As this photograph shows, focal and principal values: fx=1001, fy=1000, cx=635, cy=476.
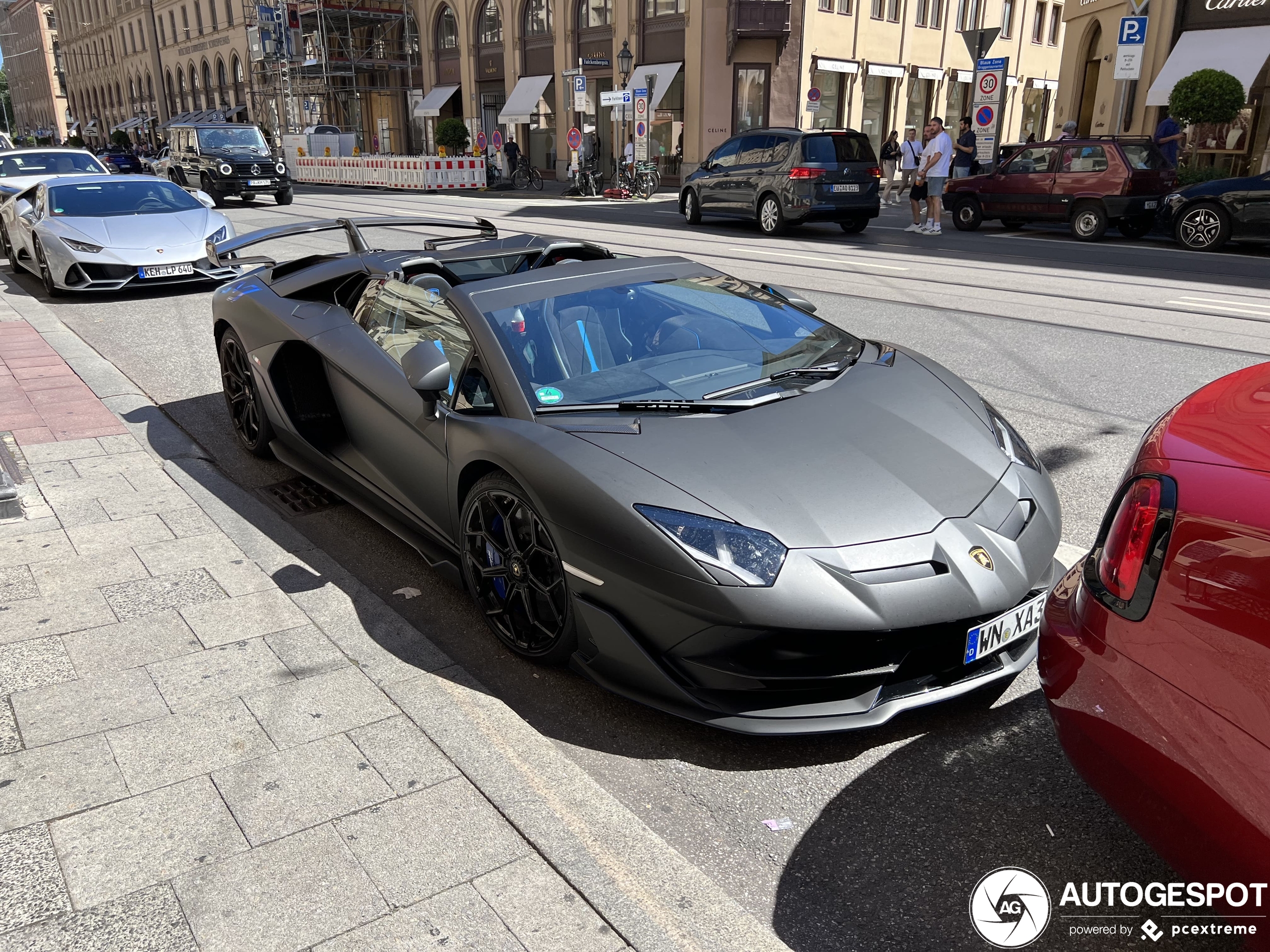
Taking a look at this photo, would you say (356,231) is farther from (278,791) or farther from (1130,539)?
(1130,539)

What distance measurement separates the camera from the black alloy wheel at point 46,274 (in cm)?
1057

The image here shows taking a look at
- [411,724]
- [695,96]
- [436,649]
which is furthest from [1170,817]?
[695,96]

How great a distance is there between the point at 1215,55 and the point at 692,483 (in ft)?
81.0

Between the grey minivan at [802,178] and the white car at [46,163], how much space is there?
1027 cm

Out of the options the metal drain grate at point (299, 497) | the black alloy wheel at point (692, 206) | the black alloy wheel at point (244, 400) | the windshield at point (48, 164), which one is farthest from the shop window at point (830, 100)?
the metal drain grate at point (299, 497)

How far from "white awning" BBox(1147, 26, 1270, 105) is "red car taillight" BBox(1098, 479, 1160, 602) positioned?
22.9m

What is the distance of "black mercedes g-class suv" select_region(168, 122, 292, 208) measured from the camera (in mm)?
22328

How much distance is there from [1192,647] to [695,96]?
105 ft

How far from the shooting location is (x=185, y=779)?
2725 mm

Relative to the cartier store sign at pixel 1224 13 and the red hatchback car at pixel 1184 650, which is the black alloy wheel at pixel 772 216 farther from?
the red hatchback car at pixel 1184 650

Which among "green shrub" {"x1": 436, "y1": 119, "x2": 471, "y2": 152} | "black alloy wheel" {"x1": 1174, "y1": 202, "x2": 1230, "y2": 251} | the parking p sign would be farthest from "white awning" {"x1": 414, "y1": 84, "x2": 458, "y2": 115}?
"black alloy wheel" {"x1": 1174, "y1": 202, "x2": 1230, "y2": 251}

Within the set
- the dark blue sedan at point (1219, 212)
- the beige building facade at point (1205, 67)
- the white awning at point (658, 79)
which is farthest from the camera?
the white awning at point (658, 79)

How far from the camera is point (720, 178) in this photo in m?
18.2

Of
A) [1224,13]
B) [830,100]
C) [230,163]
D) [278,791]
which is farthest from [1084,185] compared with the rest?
[830,100]
